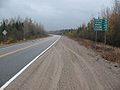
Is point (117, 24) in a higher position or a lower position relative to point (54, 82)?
higher

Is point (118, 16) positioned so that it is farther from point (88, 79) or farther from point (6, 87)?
point (6, 87)

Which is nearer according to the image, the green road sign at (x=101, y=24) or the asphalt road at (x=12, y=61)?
the asphalt road at (x=12, y=61)

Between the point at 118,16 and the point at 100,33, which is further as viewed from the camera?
the point at 100,33

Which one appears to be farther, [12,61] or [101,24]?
[101,24]

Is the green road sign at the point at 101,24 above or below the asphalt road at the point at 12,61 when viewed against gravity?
above

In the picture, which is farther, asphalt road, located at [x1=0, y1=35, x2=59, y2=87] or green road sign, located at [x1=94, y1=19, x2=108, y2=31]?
green road sign, located at [x1=94, y1=19, x2=108, y2=31]

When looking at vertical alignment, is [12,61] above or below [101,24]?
below

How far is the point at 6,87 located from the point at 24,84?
570mm

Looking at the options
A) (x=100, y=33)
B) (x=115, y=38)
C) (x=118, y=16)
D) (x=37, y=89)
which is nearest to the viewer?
(x=37, y=89)

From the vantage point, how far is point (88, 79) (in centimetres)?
495

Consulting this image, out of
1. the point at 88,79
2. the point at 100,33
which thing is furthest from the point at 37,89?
the point at 100,33

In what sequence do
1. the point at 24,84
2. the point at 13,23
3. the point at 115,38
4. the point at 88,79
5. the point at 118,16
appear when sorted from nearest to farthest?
the point at 24,84
the point at 88,79
the point at 118,16
the point at 115,38
the point at 13,23

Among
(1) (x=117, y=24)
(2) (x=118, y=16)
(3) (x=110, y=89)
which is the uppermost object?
(2) (x=118, y=16)

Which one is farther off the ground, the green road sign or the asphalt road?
the green road sign
